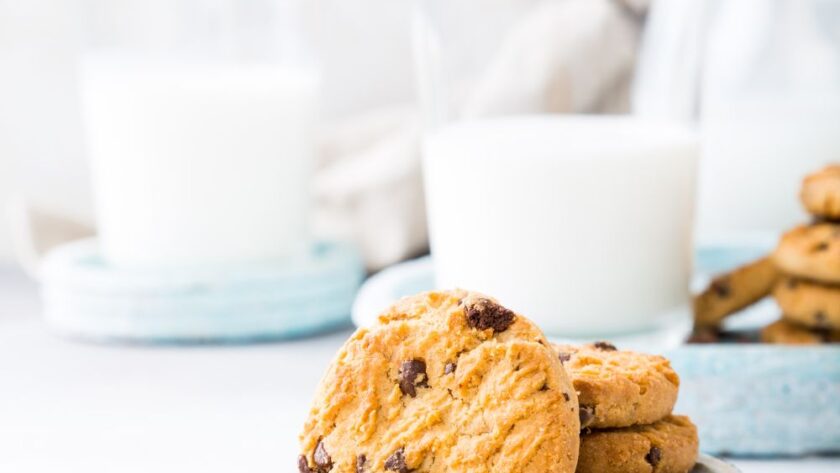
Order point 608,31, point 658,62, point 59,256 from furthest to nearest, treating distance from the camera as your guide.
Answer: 1. point 59,256
2. point 608,31
3. point 658,62

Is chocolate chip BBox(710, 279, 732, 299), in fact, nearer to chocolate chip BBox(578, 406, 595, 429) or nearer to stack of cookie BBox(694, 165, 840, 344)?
stack of cookie BBox(694, 165, 840, 344)

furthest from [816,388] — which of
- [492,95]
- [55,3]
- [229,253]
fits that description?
[55,3]

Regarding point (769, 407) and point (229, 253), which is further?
point (229, 253)

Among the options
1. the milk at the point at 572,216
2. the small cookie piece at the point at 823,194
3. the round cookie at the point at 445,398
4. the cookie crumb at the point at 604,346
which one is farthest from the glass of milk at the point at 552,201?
the round cookie at the point at 445,398

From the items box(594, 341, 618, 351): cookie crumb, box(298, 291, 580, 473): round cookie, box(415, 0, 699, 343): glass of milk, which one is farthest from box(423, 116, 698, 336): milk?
box(298, 291, 580, 473): round cookie

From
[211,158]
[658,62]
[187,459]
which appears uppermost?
[658,62]

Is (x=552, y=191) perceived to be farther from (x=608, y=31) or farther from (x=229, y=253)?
(x=229, y=253)
